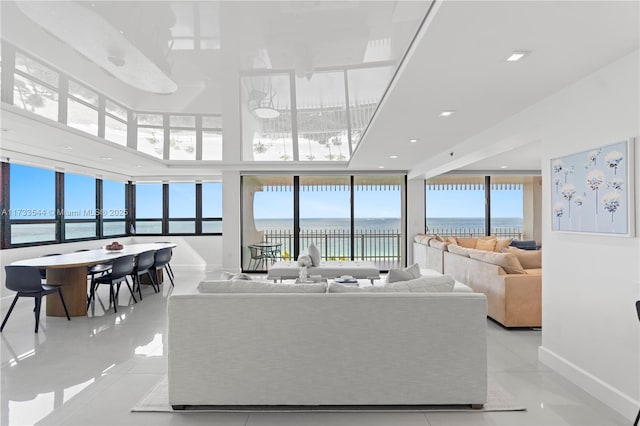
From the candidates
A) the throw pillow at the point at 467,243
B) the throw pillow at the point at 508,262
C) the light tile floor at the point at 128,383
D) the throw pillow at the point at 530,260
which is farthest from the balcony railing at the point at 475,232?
the light tile floor at the point at 128,383

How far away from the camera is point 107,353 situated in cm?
361

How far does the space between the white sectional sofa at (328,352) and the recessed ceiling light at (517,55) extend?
1.67 meters

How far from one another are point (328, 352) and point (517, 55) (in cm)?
238

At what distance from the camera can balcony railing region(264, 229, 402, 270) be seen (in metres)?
9.65

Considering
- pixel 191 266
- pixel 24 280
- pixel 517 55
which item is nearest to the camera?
pixel 517 55

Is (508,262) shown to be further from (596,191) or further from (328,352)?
(328,352)

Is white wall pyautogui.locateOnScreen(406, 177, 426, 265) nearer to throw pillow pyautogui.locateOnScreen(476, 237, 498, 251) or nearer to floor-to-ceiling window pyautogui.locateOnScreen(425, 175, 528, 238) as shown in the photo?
floor-to-ceiling window pyautogui.locateOnScreen(425, 175, 528, 238)

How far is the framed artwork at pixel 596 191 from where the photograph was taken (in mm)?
2432

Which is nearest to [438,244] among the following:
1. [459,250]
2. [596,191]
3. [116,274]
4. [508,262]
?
[459,250]

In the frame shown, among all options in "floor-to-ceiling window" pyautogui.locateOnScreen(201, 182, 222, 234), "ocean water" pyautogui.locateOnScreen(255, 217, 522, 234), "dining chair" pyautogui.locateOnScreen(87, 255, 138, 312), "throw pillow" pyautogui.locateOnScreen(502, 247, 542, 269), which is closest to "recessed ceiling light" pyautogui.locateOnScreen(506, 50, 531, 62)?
"throw pillow" pyautogui.locateOnScreen(502, 247, 542, 269)

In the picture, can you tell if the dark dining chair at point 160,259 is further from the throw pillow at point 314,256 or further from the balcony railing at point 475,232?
the balcony railing at point 475,232

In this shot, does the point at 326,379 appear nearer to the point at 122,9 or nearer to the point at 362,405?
the point at 362,405

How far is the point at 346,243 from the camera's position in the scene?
400 inches

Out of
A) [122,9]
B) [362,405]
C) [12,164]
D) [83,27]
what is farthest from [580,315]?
[12,164]
